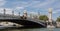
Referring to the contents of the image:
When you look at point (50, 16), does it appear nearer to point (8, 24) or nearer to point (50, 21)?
point (50, 21)

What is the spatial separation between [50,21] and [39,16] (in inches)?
917

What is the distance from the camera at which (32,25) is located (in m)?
83.9

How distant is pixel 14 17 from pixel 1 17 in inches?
141

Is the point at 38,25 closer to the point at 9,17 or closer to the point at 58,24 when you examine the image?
the point at 9,17

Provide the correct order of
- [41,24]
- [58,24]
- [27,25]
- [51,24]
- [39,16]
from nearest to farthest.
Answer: [41,24], [27,25], [51,24], [58,24], [39,16]

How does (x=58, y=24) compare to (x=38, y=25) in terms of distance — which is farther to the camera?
(x=58, y=24)

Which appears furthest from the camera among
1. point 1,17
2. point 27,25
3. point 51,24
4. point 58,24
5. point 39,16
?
point 39,16

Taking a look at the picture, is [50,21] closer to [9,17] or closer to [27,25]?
[27,25]

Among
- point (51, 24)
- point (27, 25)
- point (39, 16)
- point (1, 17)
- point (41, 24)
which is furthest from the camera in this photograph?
point (39, 16)

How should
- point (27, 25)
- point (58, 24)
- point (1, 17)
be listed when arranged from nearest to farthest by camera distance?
point (1, 17) < point (27, 25) < point (58, 24)

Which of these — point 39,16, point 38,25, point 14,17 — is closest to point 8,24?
point 39,16

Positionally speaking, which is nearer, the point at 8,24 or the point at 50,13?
the point at 50,13

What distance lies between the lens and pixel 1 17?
216 ft

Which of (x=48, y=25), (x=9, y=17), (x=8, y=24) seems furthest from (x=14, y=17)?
(x=8, y=24)
